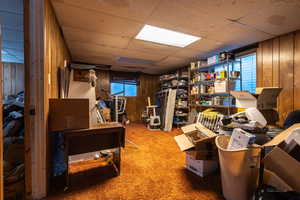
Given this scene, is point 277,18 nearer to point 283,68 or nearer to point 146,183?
point 283,68

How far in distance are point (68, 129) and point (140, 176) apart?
111cm

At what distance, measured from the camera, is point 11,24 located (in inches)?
92.3

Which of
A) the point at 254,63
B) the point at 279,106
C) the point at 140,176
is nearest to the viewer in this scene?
the point at 140,176

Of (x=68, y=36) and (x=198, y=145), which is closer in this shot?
(x=198, y=145)

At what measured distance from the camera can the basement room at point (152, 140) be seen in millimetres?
1401

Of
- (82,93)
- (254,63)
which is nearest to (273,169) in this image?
(254,63)

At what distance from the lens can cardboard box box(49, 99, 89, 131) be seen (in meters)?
1.58

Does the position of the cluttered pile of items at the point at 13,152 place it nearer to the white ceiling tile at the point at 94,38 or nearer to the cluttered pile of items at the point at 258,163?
the white ceiling tile at the point at 94,38

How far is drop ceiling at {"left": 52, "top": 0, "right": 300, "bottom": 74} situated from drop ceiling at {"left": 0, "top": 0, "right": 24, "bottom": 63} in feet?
1.73

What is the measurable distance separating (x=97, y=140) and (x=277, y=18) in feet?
10.4

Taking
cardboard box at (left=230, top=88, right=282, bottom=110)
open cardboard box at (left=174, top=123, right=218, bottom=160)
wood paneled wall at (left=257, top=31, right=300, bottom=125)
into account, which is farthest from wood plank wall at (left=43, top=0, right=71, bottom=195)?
wood paneled wall at (left=257, top=31, right=300, bottom=125)

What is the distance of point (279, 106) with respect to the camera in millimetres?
2674

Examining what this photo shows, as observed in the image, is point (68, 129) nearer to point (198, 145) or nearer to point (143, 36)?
point (198, 145)

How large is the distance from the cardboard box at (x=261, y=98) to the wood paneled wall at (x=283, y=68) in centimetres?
20
